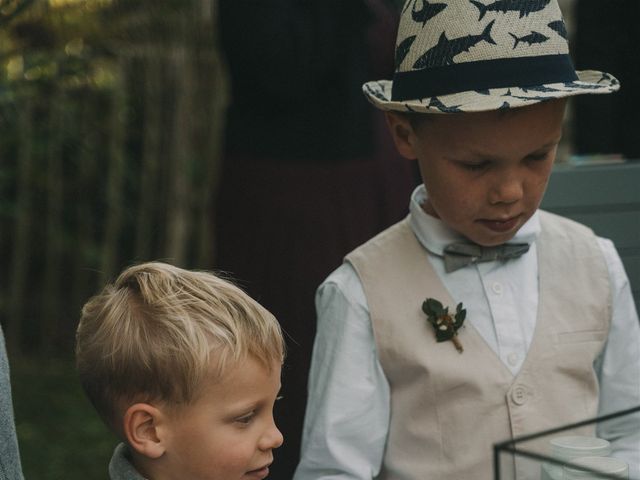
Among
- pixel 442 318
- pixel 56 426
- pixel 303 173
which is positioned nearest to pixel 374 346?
pixel 442 318

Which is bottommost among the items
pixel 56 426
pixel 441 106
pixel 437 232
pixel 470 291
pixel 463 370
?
pixel 56 426

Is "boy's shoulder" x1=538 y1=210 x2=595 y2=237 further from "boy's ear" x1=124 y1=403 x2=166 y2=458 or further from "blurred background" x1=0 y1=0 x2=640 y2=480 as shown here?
"boy's ear" x1=124 y1=403 x2=166 y2=458

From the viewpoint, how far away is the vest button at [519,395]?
2.01 meters

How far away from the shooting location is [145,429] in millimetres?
1754

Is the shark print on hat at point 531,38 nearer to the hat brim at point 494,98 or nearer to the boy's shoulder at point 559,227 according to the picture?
the hat brim at point 494,98

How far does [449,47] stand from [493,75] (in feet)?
0.29

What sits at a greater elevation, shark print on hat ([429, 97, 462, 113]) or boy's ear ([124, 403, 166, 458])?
shark print on hat ([429, 97, 462, 113])

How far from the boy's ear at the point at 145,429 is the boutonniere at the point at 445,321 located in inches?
21.2

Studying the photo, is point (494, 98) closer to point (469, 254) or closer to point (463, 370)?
point (469, 254)

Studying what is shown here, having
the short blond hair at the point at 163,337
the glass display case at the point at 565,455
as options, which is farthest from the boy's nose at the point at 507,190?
the glass display case at the point at 565,455

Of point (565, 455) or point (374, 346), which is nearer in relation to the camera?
point (565, 455)

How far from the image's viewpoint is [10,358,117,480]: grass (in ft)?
14.0

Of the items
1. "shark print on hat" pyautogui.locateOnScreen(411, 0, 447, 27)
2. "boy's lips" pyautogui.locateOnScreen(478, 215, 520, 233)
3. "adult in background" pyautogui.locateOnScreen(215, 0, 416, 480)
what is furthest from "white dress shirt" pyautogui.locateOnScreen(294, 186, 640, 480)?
"adult in background" pyautogui.locateOnScreen(215, 0, 416, 480)

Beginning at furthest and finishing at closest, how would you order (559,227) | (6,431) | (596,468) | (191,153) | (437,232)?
(191,153) < (559,227) < (437,232) < (6,431) < (596,468)
